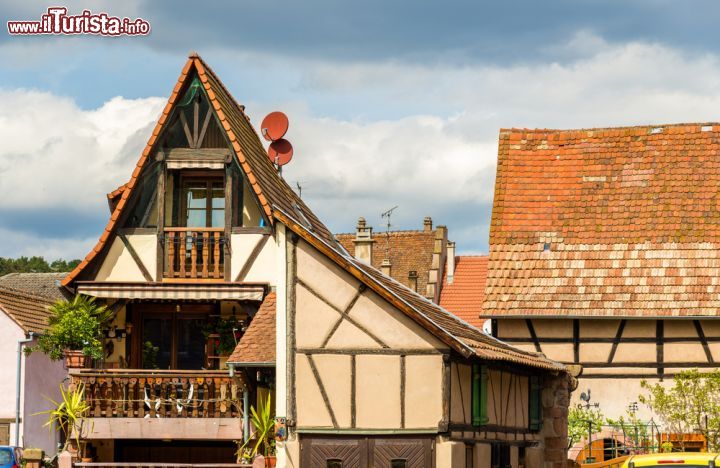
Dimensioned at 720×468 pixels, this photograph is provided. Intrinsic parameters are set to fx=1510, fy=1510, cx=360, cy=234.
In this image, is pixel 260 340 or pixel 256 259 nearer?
Result: pixel 260 340

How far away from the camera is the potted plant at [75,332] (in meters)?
27.1

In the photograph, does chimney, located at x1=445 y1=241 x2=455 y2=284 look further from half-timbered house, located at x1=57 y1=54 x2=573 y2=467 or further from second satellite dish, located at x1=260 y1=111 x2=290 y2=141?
second satellite dish, located at x1=260 y1=111 x2=290 y2=141

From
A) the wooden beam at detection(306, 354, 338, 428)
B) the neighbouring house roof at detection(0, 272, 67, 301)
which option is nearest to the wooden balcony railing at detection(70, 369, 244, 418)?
the wooden beam at detection(306, 354, 338, 428)

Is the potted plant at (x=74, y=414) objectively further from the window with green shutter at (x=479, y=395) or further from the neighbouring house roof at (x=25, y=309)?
the neighbouring house roof at (x=25, y=309)

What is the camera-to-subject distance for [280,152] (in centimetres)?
3117

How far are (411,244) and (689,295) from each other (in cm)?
3471

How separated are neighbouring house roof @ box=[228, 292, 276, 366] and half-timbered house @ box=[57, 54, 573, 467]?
3 centimetres

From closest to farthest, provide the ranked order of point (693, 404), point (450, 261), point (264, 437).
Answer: point (264, 437), point (693, 404), point (450, 261)

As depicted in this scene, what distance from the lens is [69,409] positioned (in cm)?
2609

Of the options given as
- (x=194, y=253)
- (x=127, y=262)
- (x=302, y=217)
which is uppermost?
(x=302, y=217)

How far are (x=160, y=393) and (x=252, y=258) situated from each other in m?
3.13

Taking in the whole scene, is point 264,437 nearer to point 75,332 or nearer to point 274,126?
point 75,332

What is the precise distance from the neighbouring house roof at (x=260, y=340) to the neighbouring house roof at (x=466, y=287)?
28654mm

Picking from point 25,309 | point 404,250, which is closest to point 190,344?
point 25,309
